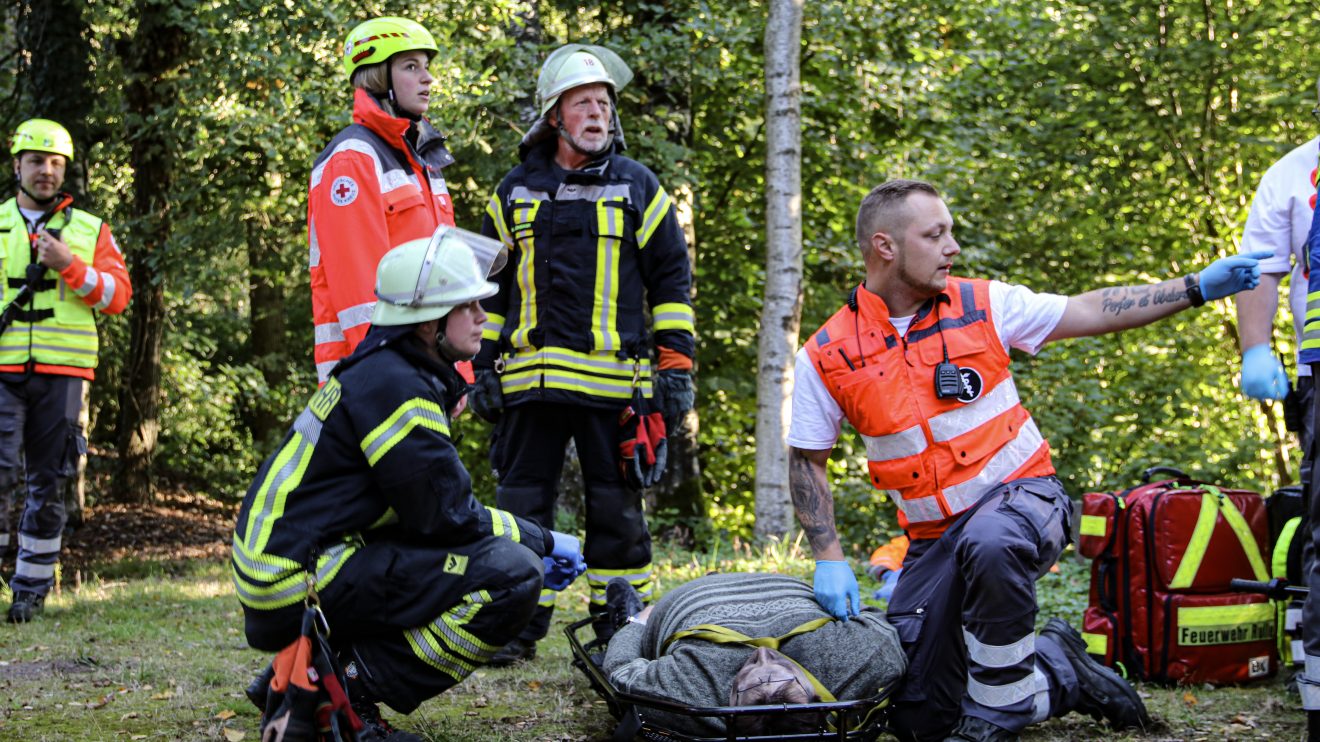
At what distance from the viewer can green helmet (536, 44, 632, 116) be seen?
16.8ft

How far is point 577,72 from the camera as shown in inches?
201

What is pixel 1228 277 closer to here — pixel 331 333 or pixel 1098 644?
pixel 1098 644

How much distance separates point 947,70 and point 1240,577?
8624 millimetres

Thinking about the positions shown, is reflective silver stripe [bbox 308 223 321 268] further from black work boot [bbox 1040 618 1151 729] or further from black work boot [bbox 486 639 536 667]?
black work boot [bbox 1040 618 1151 729]

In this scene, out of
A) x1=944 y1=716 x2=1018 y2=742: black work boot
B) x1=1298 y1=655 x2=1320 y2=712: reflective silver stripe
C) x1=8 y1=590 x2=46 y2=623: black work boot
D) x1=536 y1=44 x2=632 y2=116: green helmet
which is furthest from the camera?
x1=8 y1=590 x2=46 y2=623: black work boot

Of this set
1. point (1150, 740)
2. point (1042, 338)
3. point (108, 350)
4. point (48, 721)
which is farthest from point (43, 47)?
point (1150, 740)

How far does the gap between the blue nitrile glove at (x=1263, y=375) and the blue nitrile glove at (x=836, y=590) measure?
1620 mm

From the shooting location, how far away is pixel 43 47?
1032 centimetres

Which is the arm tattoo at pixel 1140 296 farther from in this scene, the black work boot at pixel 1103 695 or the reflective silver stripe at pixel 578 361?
the reflective silver stripe at pixel 578 361

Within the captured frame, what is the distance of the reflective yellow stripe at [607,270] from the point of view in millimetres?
5020

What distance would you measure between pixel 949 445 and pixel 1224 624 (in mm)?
1765

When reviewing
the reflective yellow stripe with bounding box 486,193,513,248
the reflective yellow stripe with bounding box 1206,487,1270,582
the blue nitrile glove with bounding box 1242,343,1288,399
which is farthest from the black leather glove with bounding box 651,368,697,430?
the reflective yellow stripe with bounding box 1206,487,1270,582

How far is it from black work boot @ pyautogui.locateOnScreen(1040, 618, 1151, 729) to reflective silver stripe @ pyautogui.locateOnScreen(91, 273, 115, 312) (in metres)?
5.32

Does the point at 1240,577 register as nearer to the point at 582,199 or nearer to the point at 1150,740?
the point at 1150,740
